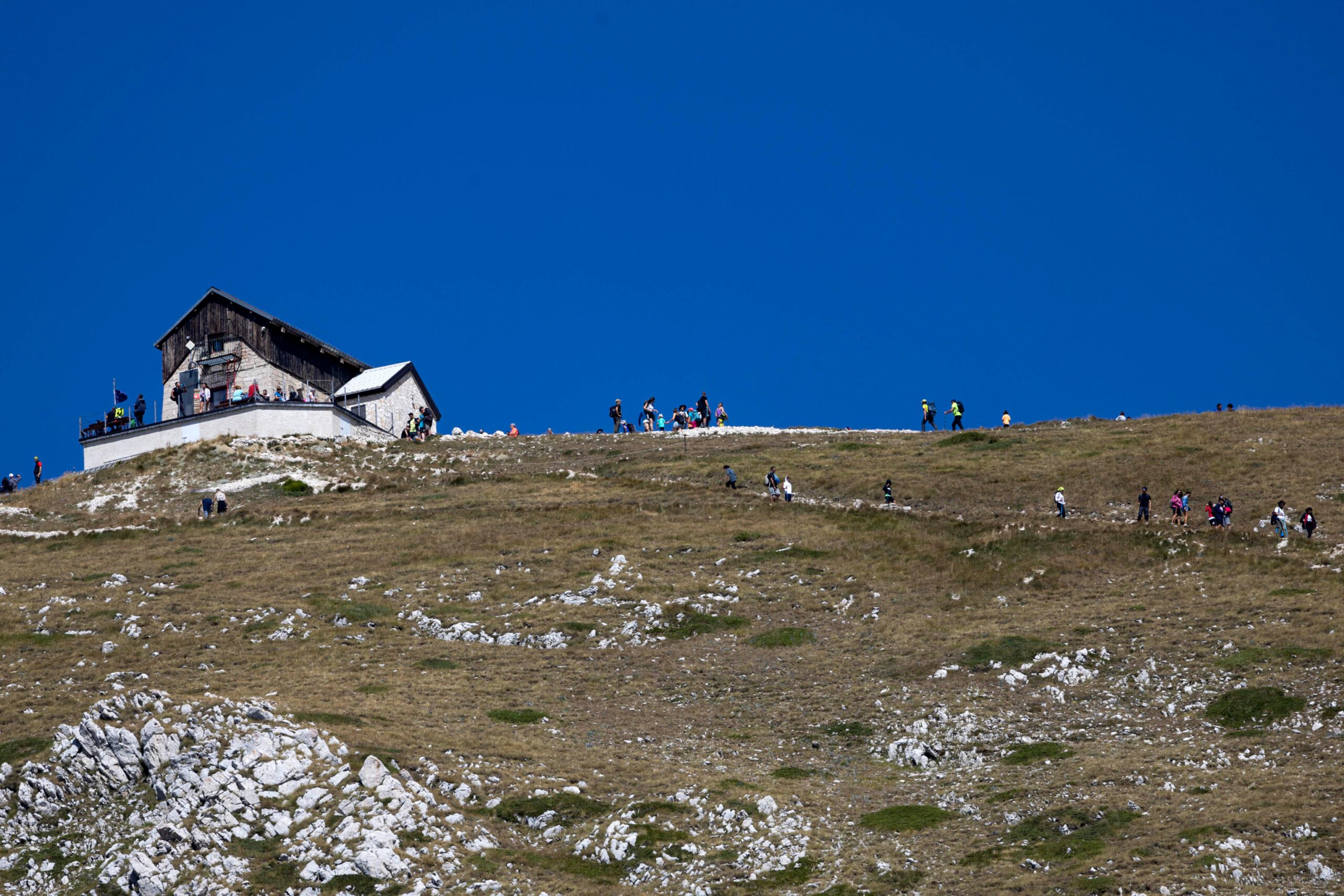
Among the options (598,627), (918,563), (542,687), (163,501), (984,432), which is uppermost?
(984,432)

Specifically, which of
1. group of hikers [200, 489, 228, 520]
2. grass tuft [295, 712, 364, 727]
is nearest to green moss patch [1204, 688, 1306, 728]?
grass tuft [295, 712, 364, 727]

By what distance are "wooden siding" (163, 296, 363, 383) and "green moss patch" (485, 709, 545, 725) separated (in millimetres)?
63484

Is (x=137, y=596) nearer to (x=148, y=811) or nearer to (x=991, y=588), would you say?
(x=148, y=811)

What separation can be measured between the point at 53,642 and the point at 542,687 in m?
18.7

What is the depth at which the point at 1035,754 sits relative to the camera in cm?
3831

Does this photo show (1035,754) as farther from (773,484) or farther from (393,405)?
(393,405)

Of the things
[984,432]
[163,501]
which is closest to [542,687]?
[163,501]

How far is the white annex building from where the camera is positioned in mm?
96000

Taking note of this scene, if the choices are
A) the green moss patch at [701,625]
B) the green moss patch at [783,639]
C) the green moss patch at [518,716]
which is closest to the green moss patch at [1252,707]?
the green moss patch at [783,639]

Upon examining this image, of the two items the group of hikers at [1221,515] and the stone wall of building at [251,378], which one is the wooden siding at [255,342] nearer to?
the stone wall of building at [251,378]

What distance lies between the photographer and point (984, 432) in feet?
278

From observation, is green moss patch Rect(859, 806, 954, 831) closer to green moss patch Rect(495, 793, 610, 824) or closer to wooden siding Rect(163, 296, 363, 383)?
green moss patch Rect(495, 793, 610, 824)

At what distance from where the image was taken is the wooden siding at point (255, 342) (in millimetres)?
101875

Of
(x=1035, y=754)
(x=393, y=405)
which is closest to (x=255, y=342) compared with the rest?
(x=393, y=405)
